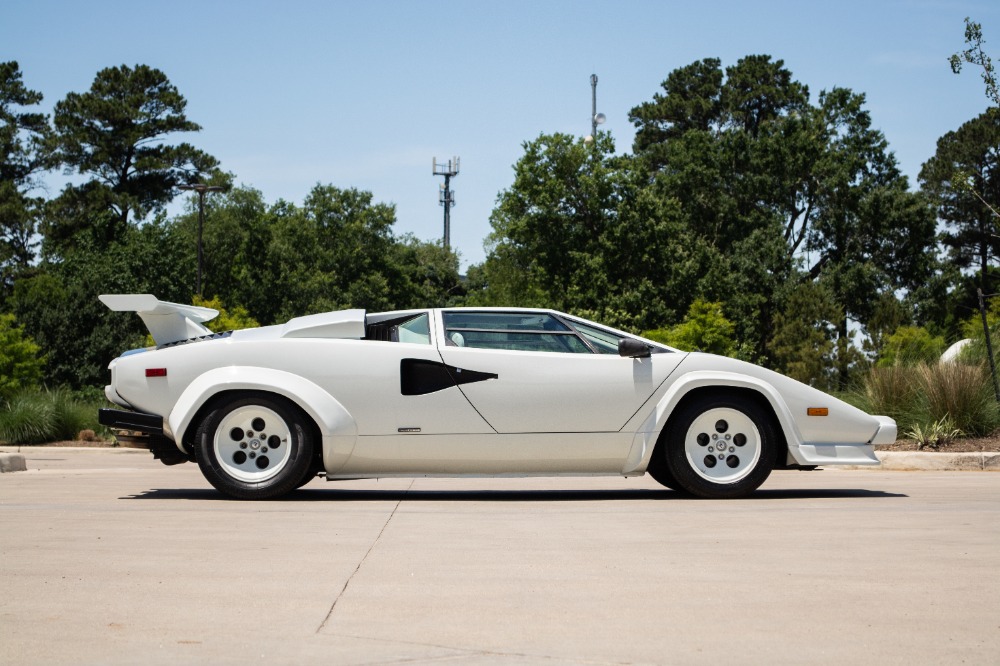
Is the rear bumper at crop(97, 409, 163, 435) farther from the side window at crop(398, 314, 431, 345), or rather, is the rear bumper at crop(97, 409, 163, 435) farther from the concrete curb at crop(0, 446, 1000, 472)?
the concrete curb at crop(0, 446, 1000, 472)

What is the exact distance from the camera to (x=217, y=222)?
259ft

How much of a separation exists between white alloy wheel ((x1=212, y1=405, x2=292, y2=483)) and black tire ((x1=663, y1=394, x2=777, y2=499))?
2837mm

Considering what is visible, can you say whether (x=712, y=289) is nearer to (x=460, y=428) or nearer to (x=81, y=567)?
(x=460, y=428)

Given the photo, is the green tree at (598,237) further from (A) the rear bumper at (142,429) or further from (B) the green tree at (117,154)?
(A) the rear bumper at (142,429)

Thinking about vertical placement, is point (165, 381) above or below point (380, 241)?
below

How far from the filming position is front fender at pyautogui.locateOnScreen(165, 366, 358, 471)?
8516mm

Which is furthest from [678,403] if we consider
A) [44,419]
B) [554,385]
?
[44,419]

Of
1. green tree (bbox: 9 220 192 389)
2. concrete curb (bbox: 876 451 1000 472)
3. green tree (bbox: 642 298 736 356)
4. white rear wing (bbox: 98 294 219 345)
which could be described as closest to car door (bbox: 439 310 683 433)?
white rear wing (bbox: 98 294 219 345)

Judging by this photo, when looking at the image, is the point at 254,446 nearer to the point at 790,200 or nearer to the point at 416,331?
the point at 416,331

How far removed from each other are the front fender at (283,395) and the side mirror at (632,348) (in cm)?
204

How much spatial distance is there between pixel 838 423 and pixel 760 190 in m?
50.3

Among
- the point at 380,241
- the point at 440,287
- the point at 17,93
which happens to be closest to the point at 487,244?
the point at 440,287

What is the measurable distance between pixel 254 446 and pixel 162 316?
134 centimetres

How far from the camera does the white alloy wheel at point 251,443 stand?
858cm
